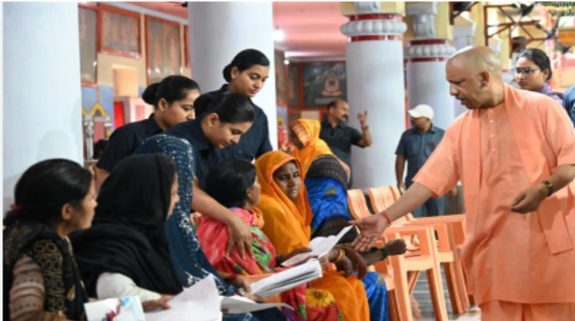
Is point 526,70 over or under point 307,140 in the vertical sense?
over

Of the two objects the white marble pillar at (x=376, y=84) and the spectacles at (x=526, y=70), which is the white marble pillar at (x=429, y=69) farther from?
the spectacles at (x=526, y=70)

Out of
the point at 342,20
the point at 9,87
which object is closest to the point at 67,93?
the point at 9,87

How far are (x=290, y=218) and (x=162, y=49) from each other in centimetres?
1613

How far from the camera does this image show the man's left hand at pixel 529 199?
505 centimetres

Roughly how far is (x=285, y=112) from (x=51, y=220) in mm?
29133

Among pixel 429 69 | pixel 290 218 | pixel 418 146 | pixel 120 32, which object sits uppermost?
pixel 120 32

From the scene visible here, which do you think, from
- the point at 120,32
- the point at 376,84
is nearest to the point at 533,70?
the point at 376,84

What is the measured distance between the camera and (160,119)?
5676mm

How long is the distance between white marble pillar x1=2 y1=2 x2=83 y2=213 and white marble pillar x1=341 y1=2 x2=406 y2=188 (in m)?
9.16

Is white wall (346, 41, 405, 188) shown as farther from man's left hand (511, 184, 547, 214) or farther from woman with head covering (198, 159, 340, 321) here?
man's left hand (511, 184, 547, 214)

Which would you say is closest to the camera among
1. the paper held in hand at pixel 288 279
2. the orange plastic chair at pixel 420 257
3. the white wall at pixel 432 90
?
the paper held in hand at pixel 288 279

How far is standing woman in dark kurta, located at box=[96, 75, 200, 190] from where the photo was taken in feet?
17.9

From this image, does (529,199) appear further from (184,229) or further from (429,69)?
(429,69)

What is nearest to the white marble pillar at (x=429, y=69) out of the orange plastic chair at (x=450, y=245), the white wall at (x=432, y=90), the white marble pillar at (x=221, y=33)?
the white wall at (x=432, y=90)
